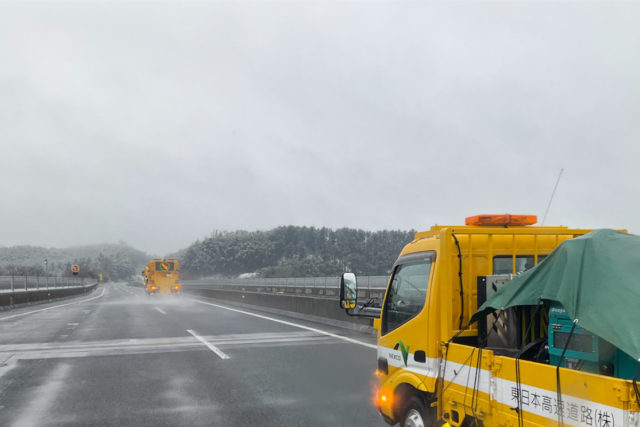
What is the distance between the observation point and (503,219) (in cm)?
485

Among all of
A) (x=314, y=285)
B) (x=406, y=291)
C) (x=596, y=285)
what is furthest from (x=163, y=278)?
(x=596, y=285)

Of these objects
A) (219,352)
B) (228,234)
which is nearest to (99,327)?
(219,352)

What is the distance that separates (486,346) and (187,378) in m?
6.21

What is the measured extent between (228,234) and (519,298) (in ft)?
536

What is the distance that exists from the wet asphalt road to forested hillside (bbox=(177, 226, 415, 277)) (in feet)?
173

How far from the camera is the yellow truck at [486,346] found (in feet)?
10.0

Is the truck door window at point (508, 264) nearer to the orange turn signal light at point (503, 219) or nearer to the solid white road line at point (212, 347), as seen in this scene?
the orange turn signal light at point (503, 219)

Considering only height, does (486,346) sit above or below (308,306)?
above

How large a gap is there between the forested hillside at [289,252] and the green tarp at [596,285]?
62.8m

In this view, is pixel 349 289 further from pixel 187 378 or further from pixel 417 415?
pixel 187 378

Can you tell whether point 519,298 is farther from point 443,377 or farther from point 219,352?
point 219,352

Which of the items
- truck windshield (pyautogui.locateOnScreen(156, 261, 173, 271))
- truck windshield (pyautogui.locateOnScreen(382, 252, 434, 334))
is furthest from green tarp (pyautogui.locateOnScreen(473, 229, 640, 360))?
truck windshield (pyautogui.locateOnScreen(156, 261, 173, 271))

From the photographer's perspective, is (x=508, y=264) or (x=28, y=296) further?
(x=28, y=296)

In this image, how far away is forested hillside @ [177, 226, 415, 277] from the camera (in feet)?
272
